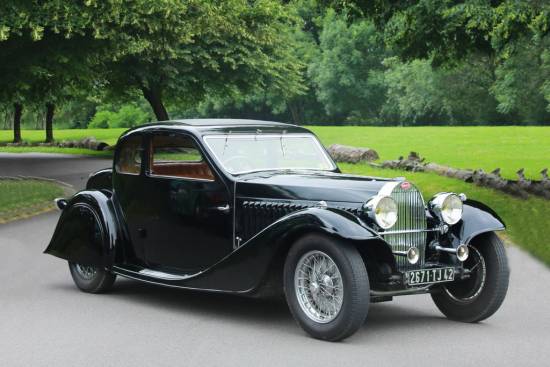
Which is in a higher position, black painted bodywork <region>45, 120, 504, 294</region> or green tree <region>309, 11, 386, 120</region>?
green tree <region>309, 11, 386, 120</region>

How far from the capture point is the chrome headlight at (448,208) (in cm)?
789

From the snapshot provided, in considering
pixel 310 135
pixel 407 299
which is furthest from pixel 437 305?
pixel 310 135

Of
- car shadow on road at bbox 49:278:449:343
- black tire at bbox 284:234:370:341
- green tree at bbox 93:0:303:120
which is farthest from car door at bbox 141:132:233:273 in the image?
green tree at bbox 93:0:303:120

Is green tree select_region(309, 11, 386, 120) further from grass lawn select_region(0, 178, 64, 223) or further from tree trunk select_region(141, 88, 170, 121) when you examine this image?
grass lawn select_region(0, 178, 64, 223)

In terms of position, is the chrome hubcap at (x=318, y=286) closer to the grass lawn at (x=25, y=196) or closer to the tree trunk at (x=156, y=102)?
the grass lawn at (x=25, y=196)

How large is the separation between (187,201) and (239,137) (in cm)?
79

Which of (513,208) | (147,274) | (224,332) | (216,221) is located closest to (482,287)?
(224,332)

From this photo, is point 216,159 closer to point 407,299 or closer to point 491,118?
point 407,299

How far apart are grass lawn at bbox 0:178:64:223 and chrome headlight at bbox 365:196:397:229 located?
1018cm

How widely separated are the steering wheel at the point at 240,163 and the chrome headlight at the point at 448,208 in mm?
1751

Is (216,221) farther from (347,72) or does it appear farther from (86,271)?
(347,72)

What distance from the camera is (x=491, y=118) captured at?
243 ft

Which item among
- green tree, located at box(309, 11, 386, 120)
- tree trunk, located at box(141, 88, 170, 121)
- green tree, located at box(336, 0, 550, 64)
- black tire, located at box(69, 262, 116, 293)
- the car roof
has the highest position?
green tree, located at box(309, 11, 386, 120)

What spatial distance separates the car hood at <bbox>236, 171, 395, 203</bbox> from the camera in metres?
7.67
